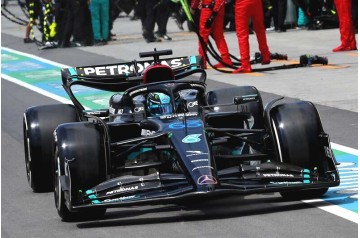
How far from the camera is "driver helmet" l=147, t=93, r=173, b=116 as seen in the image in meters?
10.3

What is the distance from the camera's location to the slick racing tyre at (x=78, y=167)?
9156 millimetres

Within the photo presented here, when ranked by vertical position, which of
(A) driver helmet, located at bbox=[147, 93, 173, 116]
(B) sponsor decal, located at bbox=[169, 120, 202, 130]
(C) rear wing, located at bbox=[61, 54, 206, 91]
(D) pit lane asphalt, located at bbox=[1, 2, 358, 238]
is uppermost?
(C) rear wing, located at bbox=[61, 54, 206, 91]

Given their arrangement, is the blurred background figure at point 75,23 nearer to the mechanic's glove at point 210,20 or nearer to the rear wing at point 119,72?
the mechanic's glove at point 210,20

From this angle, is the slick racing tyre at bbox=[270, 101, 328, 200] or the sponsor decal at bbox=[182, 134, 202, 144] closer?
the sponsor decal at bbox=[182, 134, 202, 144]

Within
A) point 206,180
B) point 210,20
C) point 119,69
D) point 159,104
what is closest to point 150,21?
point 210,20

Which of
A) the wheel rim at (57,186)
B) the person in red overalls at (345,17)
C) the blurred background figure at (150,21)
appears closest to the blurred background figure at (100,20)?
the blurred background figure at (150,21)

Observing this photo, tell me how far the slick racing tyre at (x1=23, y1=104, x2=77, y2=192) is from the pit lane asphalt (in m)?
0.14

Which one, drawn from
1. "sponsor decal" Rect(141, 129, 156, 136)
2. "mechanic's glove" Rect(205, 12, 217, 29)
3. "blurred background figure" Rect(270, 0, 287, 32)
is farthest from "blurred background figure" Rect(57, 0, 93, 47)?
"sponsor decal" Rect(141, 129, 156, 136)

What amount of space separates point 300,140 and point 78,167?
175 centimetres

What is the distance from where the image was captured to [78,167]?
9195mm

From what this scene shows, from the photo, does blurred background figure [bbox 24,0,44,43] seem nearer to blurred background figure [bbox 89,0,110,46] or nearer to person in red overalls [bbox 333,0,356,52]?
blurred background figure [bbox 89,0,110,46]

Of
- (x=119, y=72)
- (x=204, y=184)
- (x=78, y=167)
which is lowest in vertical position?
(x=204, y=184)

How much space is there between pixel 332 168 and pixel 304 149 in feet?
0.87

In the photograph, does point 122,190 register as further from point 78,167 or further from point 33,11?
point 33,11
